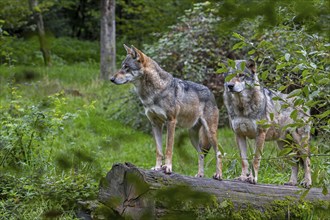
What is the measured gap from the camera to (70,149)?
4332 mm

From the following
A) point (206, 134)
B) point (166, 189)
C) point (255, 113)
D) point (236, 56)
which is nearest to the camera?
point (166, 189)

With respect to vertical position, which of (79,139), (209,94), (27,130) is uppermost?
(209,94)

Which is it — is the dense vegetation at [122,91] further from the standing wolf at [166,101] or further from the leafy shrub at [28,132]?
the standing wolf at [166,101]

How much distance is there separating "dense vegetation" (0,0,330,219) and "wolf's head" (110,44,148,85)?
784mm

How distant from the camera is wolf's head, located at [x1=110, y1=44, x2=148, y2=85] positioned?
7.44m

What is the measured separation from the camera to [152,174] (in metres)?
5.43

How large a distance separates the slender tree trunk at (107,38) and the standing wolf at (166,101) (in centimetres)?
1101

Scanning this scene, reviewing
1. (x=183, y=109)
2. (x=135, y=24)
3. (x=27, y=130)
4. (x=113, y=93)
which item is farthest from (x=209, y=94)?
(x=135, y=24)

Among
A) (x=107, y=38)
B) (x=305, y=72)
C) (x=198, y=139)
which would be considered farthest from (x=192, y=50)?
(x=305, y=72)

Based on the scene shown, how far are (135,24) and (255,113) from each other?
70.0ft

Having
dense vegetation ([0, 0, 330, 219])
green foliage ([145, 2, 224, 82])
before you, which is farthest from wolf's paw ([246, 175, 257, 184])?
green foliage ([145, 2, 224, 82])

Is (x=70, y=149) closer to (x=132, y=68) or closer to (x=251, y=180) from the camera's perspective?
(x=251, y=180)

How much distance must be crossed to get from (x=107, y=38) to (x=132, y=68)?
11.5 meters

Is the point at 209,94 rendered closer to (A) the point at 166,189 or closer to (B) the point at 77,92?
(A) the point at 166,189
